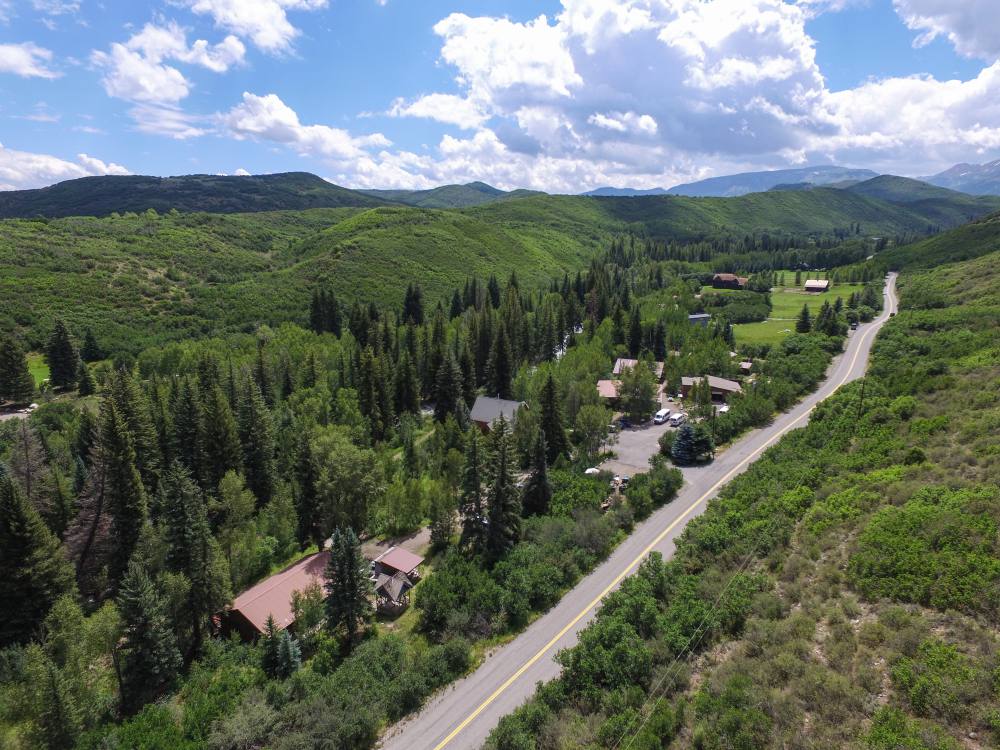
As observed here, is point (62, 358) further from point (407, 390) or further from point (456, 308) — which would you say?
point (456, 308)

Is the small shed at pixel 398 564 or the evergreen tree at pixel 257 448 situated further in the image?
the evergreen tree at pixel 257 448

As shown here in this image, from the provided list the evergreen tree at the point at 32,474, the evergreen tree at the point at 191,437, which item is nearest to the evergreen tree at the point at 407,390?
the evergreen tree at the point at 191,437

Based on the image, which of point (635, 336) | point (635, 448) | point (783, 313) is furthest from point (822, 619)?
point (783, 313)

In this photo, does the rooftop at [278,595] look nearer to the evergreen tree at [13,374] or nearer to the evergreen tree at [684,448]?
the evergreen tree at [684,448]

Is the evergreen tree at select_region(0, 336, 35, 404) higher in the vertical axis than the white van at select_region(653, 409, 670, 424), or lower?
higher

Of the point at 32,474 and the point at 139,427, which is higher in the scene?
the point at 139,427

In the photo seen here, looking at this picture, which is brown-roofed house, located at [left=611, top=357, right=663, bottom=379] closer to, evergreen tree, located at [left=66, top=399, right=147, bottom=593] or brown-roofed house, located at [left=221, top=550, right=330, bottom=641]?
brown-roofed house, located at [left=221, top=550, right=330, bottom=641]

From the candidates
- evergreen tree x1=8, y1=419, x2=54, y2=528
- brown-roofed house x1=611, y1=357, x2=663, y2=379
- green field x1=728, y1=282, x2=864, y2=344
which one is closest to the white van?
brown-roofed house x1=611, y1=357, x2=663, y2=379
